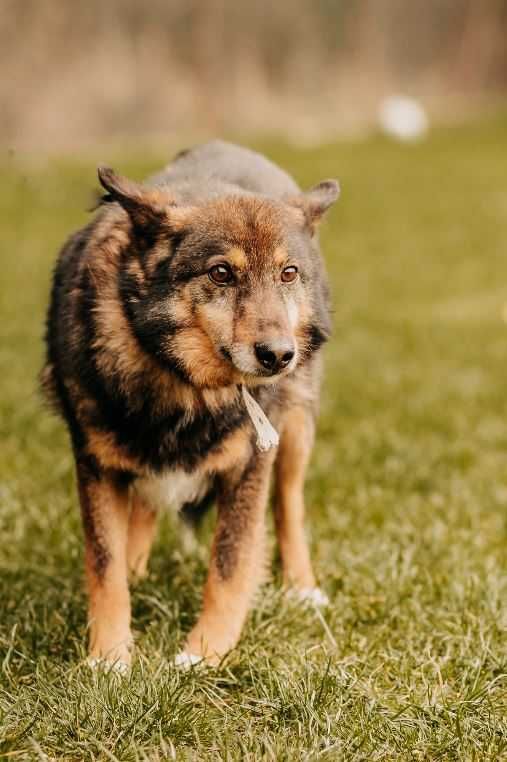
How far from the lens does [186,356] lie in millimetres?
3117

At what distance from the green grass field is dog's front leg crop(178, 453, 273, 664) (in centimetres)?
11

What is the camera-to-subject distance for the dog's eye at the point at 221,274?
3061mm

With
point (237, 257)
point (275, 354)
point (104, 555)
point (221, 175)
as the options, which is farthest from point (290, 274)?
point (104, 555)

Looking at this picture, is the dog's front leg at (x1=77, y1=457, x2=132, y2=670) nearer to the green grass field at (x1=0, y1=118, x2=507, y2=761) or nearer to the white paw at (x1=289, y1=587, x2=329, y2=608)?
the green grass field at (x1=0, y1=118, x2=507, y2=761)

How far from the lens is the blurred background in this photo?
14.6m

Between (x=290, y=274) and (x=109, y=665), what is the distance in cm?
140

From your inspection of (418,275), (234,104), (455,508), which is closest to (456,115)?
(234,104)

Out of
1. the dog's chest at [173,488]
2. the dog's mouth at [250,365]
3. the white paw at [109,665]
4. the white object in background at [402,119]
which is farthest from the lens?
the white object in background at [402,119]

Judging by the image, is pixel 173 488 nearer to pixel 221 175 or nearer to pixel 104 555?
pixel 104 555

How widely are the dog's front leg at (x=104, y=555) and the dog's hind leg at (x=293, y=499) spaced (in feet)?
2.79

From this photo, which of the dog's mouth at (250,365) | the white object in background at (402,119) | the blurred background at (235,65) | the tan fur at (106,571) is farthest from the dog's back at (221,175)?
the white object in background at (402,119)

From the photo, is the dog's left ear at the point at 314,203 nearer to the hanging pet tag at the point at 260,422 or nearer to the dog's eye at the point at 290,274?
the dog's eye at the point at 290,274

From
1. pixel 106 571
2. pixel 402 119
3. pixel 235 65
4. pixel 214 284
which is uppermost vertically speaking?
pixel 235 65

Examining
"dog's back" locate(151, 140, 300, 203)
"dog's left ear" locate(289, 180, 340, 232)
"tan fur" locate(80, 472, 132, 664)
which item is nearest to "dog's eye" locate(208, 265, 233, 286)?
"dog's back" locate(151, 140, 300, 203)
